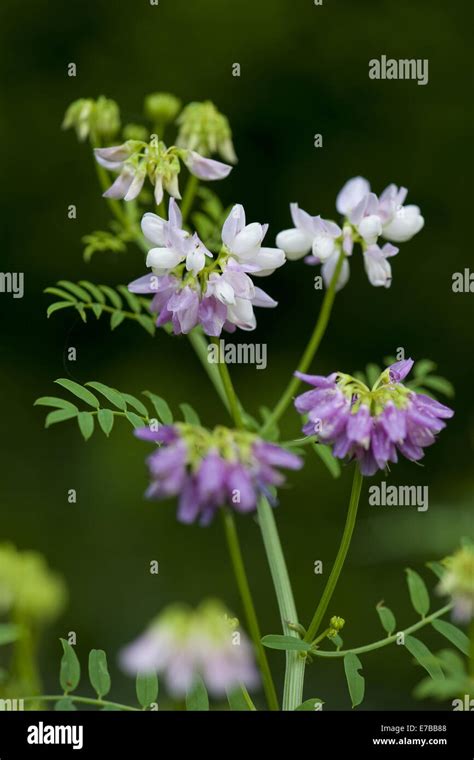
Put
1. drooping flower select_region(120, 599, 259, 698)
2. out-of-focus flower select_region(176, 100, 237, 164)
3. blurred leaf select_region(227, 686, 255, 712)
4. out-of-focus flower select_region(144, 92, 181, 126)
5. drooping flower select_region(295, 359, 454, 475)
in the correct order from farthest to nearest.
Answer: out-of-focus flower select_region(144, 92, 181, 126), out-of-focus flower select_region(176, 100, 237, 164), blurred leaf select_region(227, 686, 255, 712), drooping flower select_region(295, 359, 454, 475), drooping flower select_region(120, 599, 259, 698)

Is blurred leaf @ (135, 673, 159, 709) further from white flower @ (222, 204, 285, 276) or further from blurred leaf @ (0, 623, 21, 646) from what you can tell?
white flower @ (222, 204, 285, 276)

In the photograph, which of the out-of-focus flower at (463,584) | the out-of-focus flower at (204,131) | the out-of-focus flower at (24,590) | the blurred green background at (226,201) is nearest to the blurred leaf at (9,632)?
the out-of-focus flower at (24,590)

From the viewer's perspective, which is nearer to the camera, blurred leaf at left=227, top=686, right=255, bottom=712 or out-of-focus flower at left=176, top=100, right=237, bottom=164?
blurred leaf at left=227, top=686, right=255, bottom=712

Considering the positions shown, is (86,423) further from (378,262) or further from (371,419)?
(378,262)

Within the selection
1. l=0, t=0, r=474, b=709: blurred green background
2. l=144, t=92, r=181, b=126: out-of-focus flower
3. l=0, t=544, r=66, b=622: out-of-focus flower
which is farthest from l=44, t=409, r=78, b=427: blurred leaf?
l=0, t=0, r=474, b=709: blurred green background

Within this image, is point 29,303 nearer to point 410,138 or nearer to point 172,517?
point 172,517

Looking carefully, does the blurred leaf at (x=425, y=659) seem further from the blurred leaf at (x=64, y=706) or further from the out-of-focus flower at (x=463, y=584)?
the blurred leaf at (x=64, y=706)

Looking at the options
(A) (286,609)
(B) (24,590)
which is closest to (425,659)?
(A) (286,609)
